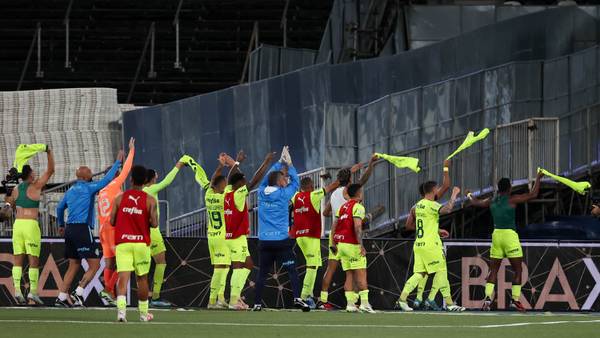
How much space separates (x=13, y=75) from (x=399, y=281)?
58.7ft

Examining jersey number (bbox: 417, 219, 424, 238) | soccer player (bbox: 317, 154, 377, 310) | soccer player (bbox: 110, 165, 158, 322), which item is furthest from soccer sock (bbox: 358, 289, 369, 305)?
soccer player (bbox: 110, 165, 158, 322)

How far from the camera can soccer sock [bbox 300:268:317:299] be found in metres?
25.2

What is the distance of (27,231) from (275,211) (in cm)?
403

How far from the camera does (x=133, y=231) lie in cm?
1984

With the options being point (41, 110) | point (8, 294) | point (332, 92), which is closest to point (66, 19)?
point (41, 110)

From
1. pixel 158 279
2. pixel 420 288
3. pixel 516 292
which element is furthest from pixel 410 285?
pixel 158 279

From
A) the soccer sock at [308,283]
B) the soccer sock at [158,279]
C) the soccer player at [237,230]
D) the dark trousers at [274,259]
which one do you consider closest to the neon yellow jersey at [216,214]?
the soccer player at [237,230]

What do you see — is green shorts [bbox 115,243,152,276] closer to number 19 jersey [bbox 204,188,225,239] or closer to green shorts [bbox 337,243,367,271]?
number 19 jersey [bbox 204,188,225,239]

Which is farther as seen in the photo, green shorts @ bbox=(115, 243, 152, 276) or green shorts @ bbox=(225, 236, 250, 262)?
green shorts @ bbox=(225, 236, 250, 262)

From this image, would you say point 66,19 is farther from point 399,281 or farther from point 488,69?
point 399,281

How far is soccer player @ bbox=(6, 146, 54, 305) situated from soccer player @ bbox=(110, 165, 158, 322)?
541cm

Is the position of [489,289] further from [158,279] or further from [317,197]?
[158,279]

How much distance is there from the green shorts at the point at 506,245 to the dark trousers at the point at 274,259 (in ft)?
11.0

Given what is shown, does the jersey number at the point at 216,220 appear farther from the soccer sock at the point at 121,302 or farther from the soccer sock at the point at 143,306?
the soccer sock at the point at 121,302
